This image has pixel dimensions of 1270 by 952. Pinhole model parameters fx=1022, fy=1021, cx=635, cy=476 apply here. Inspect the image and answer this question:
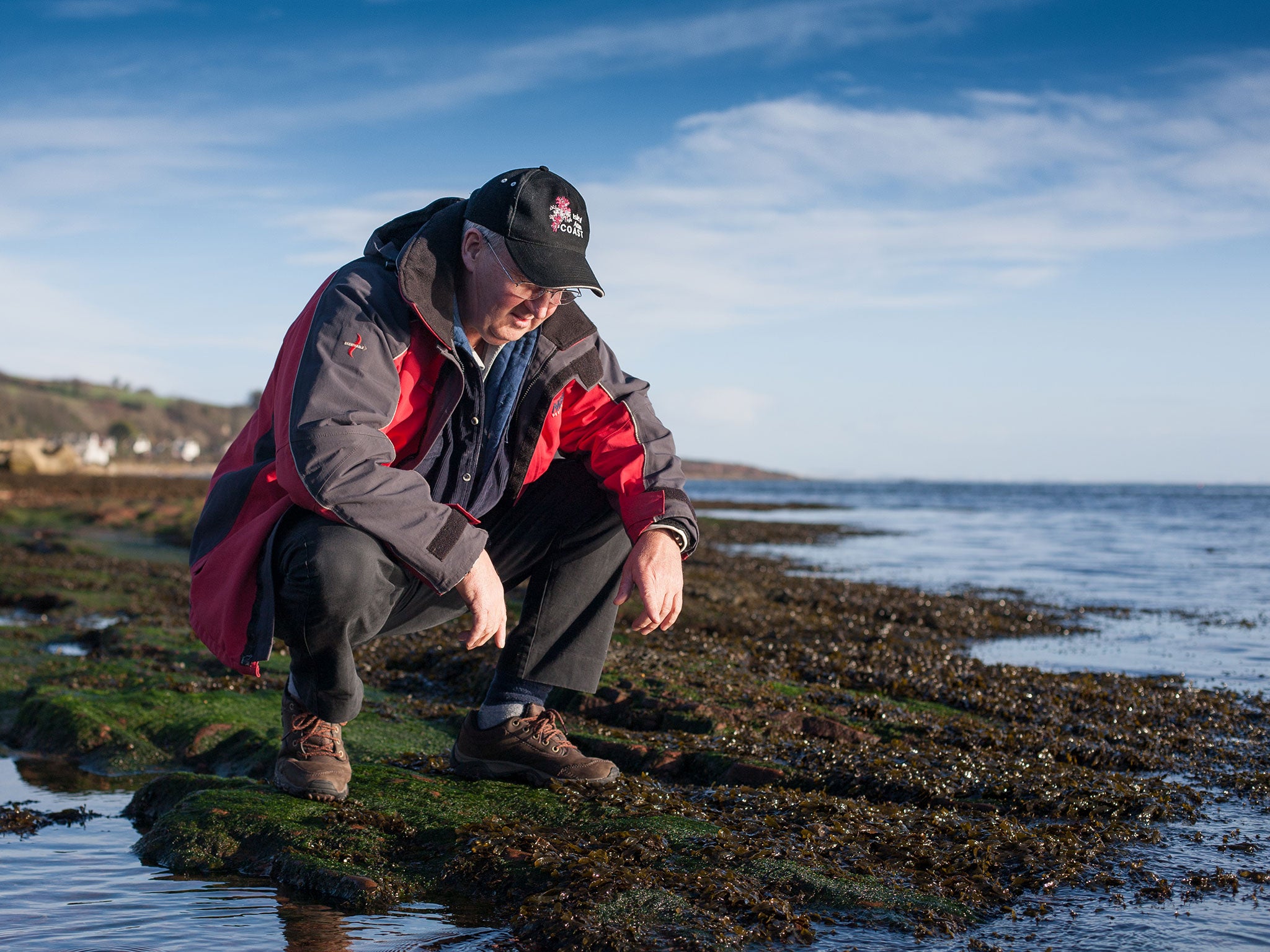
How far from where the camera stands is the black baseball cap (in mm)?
3332

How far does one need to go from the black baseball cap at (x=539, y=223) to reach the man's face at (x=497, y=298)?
0.06 metres

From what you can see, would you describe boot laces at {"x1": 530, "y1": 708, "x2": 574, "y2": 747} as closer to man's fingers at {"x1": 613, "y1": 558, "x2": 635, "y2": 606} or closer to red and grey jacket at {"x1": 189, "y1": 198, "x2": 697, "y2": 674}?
man's fingers at {"x1": 613, "y1": 558, "x2": 635, "y2": 606}

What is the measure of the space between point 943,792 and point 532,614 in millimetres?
1716

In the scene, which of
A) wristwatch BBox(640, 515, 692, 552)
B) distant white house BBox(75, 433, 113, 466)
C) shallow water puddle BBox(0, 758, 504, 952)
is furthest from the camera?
distant white house BBox(75, 433, 113, 466)

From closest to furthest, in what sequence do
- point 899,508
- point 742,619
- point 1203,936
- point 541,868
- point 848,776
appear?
point 1203,936 → point 541,868 → point 848,776 → point 742,619 → point 899,508

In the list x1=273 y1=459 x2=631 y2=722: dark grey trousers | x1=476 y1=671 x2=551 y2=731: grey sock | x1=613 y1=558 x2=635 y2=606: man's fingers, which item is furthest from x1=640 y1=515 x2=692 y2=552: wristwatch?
x1=476 y1=671 x2=551 y2=731: grey sock

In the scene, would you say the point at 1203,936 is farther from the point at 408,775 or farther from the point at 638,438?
the point at 408,775

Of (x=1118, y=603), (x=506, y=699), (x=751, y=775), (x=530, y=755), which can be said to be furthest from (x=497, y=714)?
(x=1118, y=603)

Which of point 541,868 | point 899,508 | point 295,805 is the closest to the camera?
point 541,868

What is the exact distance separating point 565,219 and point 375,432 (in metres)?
0.97

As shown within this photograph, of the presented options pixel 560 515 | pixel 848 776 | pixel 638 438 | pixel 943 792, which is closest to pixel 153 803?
pixel 560 515

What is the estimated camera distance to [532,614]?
12.6ft

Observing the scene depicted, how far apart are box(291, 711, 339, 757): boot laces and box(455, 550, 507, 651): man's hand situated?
726mm

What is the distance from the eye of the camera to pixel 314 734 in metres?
3.57
